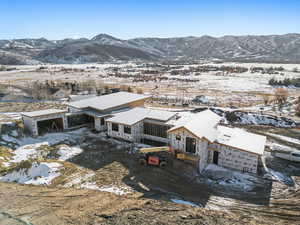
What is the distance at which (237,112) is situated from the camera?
28.5 m

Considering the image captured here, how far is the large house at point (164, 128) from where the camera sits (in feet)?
52.0

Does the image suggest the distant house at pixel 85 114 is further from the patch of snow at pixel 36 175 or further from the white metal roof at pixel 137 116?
the patch of snow at pixel 36 175

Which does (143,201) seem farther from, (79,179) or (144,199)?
(79,179)

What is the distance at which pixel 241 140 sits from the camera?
1686 cm

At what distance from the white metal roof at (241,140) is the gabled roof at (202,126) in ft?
1.93

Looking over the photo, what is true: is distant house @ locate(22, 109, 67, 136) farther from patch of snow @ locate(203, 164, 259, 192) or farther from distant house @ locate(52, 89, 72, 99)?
distant house @ locate(52, 89, 72, 99)

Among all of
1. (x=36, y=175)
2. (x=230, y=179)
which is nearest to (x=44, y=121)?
(x=36, y=175)

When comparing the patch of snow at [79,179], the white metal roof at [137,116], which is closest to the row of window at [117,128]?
the white metal roof at [137,116]

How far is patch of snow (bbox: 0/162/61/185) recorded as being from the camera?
14030mm

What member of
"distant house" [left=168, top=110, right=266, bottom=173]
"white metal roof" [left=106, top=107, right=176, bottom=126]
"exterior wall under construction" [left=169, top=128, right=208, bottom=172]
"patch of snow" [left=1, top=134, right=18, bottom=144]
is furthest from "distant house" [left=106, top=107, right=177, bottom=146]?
"patch of snow" [left=1, top=134, right=18, bottom=144]

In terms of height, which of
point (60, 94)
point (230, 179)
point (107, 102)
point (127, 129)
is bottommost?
point (230, 179)

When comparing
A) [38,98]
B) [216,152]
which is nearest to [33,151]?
[216,152]

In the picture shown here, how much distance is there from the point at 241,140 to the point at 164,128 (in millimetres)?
5905

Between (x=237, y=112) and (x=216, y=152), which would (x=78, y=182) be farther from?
(x=237, y=112)
